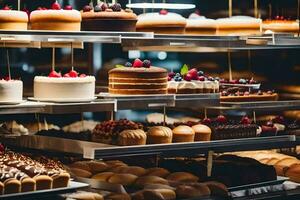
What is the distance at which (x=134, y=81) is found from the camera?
5379 mm

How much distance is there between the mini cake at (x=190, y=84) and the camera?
5.66m

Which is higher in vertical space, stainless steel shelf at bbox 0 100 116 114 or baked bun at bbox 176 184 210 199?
stainless steel shelf at bbox 0 100 116 114

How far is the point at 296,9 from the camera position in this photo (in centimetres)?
782

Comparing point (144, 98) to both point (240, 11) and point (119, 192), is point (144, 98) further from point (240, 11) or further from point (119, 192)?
point (240, 11)

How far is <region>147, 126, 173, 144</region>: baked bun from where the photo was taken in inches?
216

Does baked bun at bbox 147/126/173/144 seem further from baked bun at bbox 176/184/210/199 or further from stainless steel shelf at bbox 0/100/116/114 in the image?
stainless steel shelf at bbox 0/100/116/114

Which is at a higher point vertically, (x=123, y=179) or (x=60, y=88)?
(x=60, y=88)

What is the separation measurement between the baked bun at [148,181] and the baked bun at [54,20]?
124 centimetres

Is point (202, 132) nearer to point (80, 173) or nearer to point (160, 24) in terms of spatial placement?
point (160, 24)

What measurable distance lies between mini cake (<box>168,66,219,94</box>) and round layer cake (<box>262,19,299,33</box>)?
1440 millimetres

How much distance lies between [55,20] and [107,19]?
448mm

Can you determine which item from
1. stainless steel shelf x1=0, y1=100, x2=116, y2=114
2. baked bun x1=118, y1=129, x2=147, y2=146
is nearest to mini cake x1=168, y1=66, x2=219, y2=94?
baked bun x1=118, y1=129, x2=147, y2=146

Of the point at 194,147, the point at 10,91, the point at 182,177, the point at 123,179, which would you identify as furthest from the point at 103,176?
the point at 10,91

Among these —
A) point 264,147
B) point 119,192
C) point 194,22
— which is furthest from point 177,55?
point 119,192
